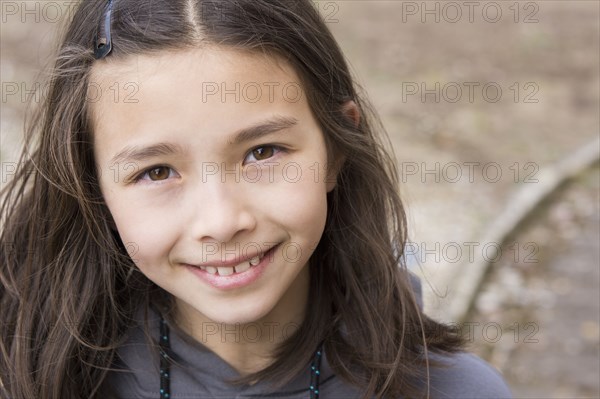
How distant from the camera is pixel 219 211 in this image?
1771mm

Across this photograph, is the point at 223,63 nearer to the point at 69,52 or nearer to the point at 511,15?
the point at 69,52

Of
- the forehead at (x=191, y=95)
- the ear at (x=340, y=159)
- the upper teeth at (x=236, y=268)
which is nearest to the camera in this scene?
the forehead at (x=191, y=95)

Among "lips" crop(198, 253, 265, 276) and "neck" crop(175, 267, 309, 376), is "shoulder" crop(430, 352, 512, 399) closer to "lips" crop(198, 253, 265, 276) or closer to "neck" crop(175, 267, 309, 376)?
"neck" crop(175, 267, 309, 376)

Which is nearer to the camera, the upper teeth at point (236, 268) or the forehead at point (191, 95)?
the forehead at point (191, 95)

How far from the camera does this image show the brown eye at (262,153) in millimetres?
1846

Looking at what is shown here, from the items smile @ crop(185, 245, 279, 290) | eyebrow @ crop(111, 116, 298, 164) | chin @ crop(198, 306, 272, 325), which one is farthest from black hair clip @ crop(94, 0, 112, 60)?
chin @ crop(198, 306, 272, 325)

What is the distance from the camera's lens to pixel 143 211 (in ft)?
6.11

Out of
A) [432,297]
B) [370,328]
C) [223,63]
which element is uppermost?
[223,63]

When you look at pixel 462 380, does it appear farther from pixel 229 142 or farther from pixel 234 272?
pixel 229 142

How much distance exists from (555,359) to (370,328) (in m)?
2.34

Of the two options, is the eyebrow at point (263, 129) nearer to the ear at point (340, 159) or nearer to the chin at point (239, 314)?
the ear at point (340, 159)

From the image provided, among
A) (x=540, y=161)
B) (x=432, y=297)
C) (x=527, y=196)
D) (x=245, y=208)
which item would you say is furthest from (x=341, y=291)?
(x=540, y=161)

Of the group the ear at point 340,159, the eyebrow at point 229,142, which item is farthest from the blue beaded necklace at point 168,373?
the eyebrow at point 229,142

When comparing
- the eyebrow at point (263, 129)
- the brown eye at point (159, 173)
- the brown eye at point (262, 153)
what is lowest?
the brown eye at point (159, 173)
